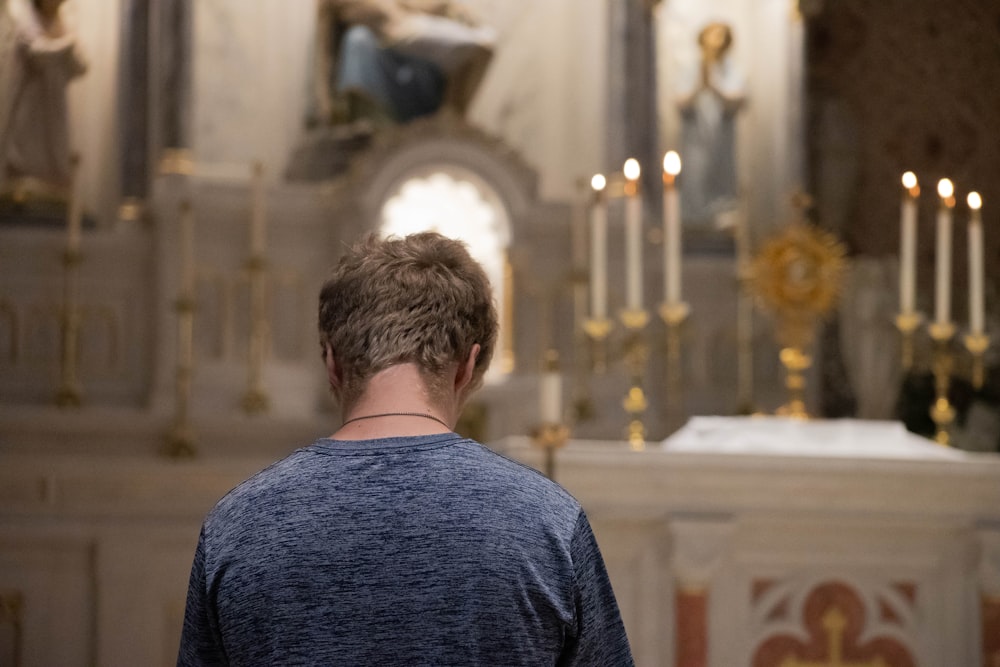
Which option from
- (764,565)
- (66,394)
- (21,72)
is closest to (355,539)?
(764,565)

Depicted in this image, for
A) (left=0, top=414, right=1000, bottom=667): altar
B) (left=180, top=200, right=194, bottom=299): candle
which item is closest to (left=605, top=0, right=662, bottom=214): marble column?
(left=180, top=200, right=194, bottom=299): candle

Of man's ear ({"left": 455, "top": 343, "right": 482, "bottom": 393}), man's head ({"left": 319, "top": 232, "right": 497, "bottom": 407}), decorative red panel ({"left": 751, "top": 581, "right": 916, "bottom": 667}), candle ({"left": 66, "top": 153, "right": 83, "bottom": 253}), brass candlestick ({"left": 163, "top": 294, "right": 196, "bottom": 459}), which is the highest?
candle ({"left": 66, "top": 153, "right": 83, "bottom": 253})

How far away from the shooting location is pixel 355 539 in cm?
133

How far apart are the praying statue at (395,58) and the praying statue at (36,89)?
1.25 meters

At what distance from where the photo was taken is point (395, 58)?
22.0 feet

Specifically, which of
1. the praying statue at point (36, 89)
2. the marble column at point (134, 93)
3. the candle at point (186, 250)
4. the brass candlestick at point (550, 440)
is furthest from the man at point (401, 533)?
Result: the marble column at point (134, 93)

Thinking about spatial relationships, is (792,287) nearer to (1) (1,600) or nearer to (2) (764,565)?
(2) (764,565)

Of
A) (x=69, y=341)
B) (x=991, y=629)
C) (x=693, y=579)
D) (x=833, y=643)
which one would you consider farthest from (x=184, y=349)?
(x=991, y=629)

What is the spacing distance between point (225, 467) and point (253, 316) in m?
1.87

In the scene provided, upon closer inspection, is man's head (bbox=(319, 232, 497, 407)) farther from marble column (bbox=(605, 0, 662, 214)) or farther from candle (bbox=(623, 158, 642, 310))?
marble column (bbox=(605, 0, 662, 214))

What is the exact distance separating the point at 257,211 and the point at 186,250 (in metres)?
0.35

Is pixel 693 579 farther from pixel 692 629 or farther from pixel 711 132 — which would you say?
pixel 711 132

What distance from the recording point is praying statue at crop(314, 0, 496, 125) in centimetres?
667

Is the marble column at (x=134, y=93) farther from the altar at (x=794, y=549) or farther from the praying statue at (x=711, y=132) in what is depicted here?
the altar at (x=794, y=549)
